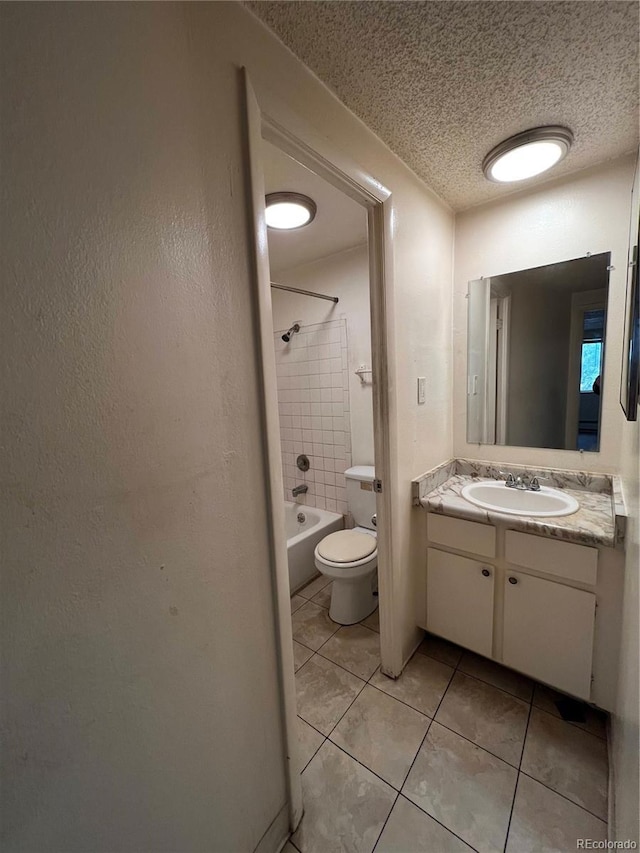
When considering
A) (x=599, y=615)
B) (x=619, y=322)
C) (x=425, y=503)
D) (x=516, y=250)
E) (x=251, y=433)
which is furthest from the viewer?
(x=516, y=250)

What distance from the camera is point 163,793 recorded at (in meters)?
0.69

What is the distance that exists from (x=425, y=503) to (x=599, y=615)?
2.38 feet

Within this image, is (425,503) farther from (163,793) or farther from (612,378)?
(163,793)

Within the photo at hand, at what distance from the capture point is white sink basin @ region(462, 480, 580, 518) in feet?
4.82

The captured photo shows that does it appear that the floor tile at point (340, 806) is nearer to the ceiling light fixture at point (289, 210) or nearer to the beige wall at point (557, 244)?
the beige wall at point (557, 244)

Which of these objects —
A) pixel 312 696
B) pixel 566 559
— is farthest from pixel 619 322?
pixel 312 696

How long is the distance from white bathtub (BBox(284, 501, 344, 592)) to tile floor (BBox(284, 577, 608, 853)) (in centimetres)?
63

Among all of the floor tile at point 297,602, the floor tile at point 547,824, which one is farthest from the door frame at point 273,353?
the floor tile at point 297,602

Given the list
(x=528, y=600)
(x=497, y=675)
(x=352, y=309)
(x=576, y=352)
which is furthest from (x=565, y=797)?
(x=352, y=309)

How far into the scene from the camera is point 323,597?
220cm

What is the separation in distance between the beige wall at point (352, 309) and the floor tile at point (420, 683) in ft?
4.10

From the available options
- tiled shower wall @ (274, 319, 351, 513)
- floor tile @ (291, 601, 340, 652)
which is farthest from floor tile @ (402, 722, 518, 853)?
tiled shower wall @ (274, 319, 351, 513)

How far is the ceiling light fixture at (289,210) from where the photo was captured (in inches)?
60.2

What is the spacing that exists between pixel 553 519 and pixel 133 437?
4.91ft
